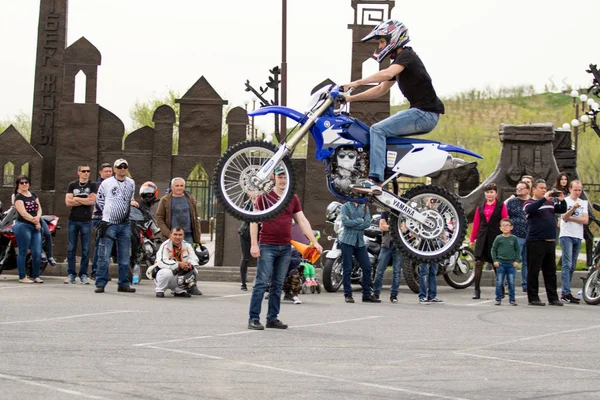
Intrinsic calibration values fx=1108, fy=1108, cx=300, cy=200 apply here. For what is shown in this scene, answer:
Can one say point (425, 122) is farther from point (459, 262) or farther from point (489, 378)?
point (459, 262)

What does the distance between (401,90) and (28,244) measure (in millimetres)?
11429

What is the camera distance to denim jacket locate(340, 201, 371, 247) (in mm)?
16688

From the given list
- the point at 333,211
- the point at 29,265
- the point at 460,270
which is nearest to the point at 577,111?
the point at 460,270

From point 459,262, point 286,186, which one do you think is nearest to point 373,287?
point 459,262

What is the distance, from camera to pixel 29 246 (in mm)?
18797

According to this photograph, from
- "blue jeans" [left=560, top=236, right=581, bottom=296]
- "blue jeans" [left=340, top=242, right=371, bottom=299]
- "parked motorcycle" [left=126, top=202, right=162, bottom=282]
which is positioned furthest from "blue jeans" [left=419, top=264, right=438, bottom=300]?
"parked motorcycle" [left=126, top=202, right=162, bottom=282]

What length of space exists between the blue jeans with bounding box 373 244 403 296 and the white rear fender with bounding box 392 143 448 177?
27.9 feet

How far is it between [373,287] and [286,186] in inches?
355

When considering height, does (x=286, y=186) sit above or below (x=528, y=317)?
above

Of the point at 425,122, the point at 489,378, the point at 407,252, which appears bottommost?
the point at 489,378

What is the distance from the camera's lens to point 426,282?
56.4 ft

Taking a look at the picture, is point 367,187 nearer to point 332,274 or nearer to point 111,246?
point 111,246

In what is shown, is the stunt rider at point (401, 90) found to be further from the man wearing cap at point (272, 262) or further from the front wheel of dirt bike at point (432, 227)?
the man wearing cap at point (272, 262)

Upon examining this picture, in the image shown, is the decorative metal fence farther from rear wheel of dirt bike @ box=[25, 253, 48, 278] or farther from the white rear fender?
the white rear fender
